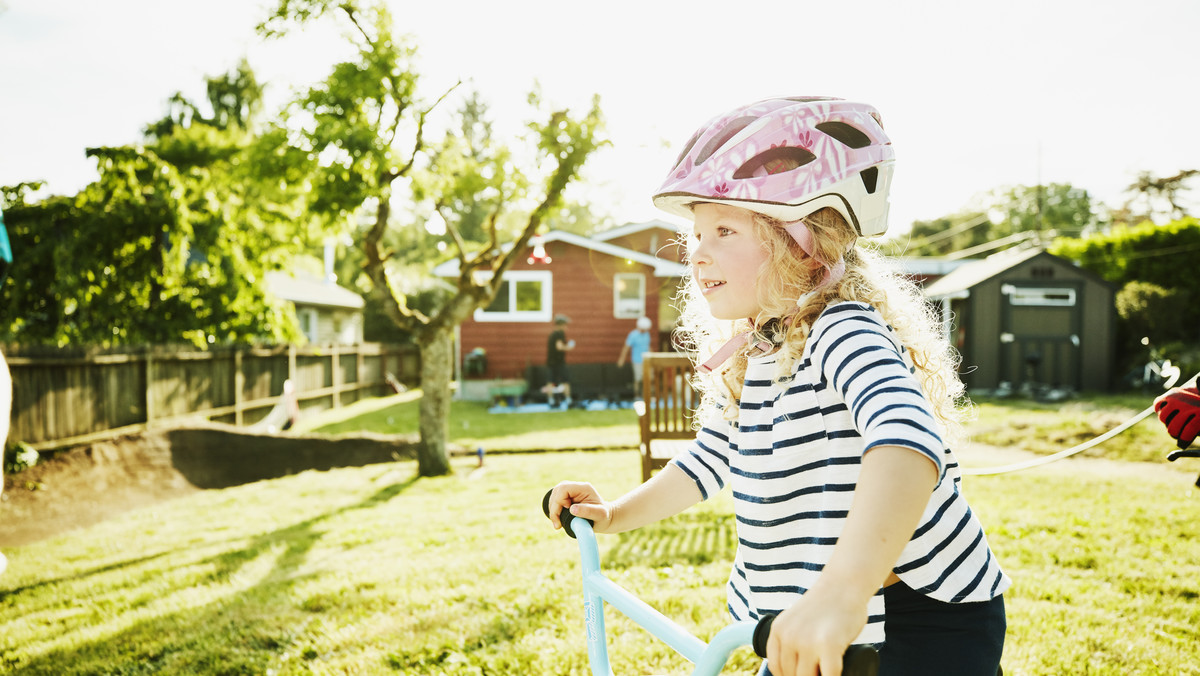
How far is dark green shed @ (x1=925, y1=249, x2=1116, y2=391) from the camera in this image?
1925cm

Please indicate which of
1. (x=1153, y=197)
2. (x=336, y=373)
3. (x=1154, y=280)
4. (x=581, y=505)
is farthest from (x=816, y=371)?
(x=1153, y=197)

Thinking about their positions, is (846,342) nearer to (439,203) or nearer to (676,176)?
(676,176)

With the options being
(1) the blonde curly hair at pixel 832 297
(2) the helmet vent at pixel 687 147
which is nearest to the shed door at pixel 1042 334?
(1) the blonde curly hair at pixel 832 297

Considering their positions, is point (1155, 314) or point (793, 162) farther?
point (1155, 314)

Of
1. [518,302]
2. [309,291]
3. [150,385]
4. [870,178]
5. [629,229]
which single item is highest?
[629,229]

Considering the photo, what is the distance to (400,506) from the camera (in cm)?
755

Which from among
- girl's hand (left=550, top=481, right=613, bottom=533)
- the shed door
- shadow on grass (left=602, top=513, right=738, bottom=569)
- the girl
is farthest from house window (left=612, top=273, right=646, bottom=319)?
the girl

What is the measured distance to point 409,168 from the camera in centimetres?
853

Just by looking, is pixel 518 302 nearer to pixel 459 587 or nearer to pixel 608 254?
pixel 608 254

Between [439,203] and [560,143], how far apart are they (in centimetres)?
208

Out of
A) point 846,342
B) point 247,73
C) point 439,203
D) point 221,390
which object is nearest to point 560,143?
point 439,203

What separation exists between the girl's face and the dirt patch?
312 inches

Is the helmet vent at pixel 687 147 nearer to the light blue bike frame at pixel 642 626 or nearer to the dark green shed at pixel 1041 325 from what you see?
the light blue bike frame at pixel 642 626

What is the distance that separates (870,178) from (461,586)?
3745mm
